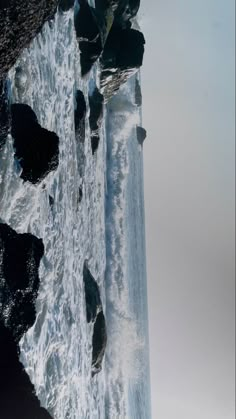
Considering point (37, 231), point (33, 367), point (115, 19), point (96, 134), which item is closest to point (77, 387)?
point (33, 367)

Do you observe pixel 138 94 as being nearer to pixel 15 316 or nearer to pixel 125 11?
pixel 125 11

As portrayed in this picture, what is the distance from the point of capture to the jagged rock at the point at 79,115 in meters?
12.5

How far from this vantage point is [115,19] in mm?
15305

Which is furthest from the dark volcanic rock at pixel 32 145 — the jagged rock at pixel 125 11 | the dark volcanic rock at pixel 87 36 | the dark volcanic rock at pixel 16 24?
the jagged rock at pixel 125 11

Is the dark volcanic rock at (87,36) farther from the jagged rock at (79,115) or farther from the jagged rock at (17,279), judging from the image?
the jagged rock at (17,279)

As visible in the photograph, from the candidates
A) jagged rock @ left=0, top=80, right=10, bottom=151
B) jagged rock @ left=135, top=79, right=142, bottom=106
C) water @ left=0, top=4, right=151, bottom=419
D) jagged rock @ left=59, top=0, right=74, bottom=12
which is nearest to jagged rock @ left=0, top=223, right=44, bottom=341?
water @ left=0, top=4, right=151, bottom=419

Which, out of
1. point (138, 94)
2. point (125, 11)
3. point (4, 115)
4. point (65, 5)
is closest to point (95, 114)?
point (125, 11)

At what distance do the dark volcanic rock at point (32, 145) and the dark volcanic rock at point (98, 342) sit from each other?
21.2 ft

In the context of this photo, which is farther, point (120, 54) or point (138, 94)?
point (138, 94)

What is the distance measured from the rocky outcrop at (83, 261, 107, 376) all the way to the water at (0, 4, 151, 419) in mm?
419

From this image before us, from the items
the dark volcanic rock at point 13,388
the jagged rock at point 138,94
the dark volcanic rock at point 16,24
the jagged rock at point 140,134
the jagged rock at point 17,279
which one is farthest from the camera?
the jagged rock at point 140,134

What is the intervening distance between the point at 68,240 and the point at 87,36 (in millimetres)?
5311

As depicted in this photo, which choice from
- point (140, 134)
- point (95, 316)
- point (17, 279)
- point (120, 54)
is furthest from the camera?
point (140, 134)

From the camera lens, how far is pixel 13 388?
251 inches
